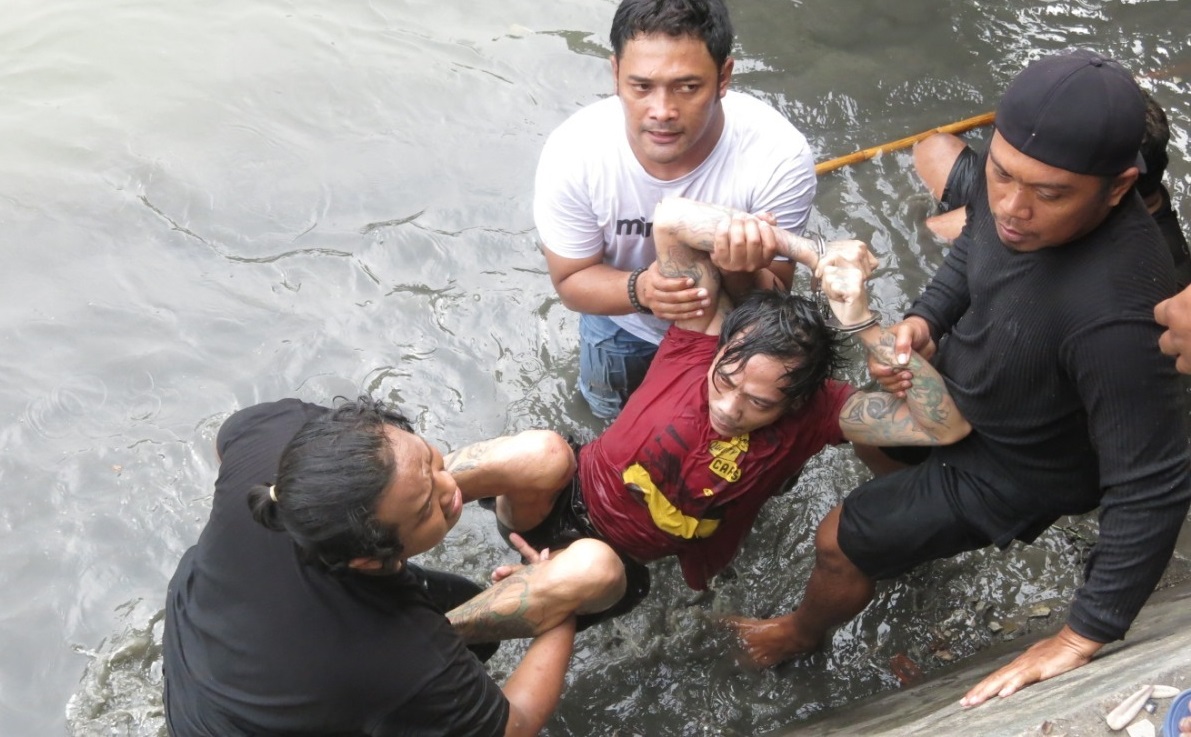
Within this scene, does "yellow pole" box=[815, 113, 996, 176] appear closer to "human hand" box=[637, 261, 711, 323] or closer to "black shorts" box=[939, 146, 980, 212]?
"black shorts" box=[939, 146, 980, 212]

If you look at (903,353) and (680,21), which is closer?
(903,353)

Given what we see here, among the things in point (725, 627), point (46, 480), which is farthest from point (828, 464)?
point (46, 480)

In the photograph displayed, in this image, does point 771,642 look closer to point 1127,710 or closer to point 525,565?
point 525,565

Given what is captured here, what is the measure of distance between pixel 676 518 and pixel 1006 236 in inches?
55.3

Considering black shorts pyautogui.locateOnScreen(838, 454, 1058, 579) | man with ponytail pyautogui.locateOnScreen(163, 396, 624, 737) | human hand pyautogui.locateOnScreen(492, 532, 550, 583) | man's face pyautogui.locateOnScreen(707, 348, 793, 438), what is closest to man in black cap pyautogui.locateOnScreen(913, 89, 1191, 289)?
black shorts pyautogui.locateOnScreen(838, 454, 1058, 579)

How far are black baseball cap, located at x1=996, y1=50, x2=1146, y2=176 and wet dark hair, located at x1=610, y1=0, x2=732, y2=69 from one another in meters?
1.13

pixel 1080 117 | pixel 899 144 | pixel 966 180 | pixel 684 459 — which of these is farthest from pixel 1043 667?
pixel 899 144

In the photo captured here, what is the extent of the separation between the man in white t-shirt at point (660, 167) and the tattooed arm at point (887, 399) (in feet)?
0.95

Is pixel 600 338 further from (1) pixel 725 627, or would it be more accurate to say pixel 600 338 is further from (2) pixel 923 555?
Result: (2) pixel 923 555

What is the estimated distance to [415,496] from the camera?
8.79ft

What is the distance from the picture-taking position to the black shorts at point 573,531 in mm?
3738

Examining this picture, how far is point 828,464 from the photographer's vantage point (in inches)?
181

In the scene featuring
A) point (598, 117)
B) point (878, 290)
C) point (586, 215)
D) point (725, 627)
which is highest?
point (598, 117)

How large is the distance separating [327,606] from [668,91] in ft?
6.31
